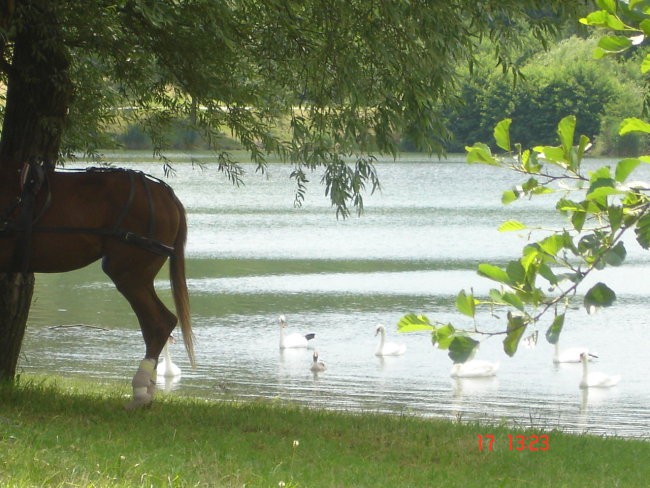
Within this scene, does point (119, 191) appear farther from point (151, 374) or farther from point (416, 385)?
point (416, 385)

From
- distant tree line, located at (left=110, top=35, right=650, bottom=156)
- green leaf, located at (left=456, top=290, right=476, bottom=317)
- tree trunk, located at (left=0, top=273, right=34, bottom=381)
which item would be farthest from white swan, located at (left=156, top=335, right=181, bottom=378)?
distant tree line, located at (left=110, top=35, right=650, bottom=156)

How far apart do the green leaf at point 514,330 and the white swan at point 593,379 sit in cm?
1136

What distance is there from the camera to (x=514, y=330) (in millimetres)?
2465

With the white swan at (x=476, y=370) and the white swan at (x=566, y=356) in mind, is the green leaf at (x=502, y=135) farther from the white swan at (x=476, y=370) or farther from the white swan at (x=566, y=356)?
the white swan at (x=566, y=356)

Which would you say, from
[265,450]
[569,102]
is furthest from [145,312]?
[569,102]

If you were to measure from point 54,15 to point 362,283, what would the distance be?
15782 mm

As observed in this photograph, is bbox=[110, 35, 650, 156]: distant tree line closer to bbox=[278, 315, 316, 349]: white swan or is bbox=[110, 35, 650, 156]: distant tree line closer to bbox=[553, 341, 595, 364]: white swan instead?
bbox=[278, 315, 316, 349]: white swan

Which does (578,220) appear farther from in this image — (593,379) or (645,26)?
(593,379)

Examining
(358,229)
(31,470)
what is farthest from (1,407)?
(358,229)

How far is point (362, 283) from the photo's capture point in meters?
22.8

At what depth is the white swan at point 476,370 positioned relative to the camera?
1371 cm

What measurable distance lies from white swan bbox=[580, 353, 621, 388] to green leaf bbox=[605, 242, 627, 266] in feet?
37.6
